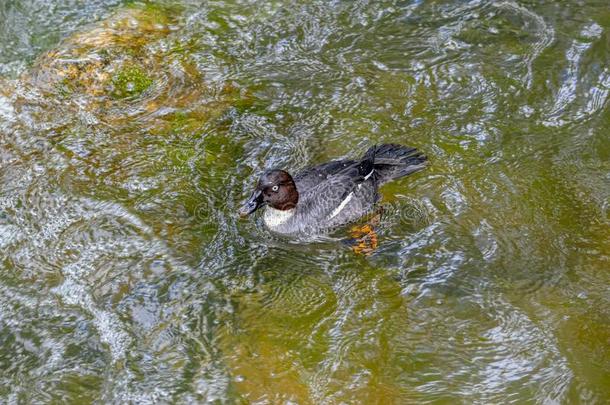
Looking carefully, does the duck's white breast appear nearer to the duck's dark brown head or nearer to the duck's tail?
the duck's dark brown head

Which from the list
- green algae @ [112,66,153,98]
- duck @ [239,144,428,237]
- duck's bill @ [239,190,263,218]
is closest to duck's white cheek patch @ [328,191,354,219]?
duck @ [239,144,428,237]

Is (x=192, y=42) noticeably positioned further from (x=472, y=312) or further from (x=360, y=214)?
(x=472, y=312)

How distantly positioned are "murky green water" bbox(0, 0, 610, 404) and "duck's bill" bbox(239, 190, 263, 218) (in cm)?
22

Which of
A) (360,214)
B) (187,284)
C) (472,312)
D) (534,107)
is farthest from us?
(534,107)

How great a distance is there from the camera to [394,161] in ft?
23.0

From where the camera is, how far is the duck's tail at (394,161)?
704cm

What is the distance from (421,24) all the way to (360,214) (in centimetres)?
346

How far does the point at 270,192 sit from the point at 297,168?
35.6 inches

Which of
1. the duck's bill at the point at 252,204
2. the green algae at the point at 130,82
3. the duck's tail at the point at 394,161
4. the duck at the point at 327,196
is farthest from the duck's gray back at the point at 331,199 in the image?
the green algae at the point at 130,82

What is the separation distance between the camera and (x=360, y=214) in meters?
6.92

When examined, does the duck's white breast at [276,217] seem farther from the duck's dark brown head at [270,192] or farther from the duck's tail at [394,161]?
the duck's tail at [394,161]

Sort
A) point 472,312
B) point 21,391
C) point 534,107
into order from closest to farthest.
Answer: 1. point 21,391
2. point 472,312
3. point 534,107

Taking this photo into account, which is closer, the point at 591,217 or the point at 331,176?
the point at 591,217

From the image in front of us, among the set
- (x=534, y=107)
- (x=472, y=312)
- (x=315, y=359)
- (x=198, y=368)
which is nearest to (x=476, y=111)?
→ (x=534, y=107)
